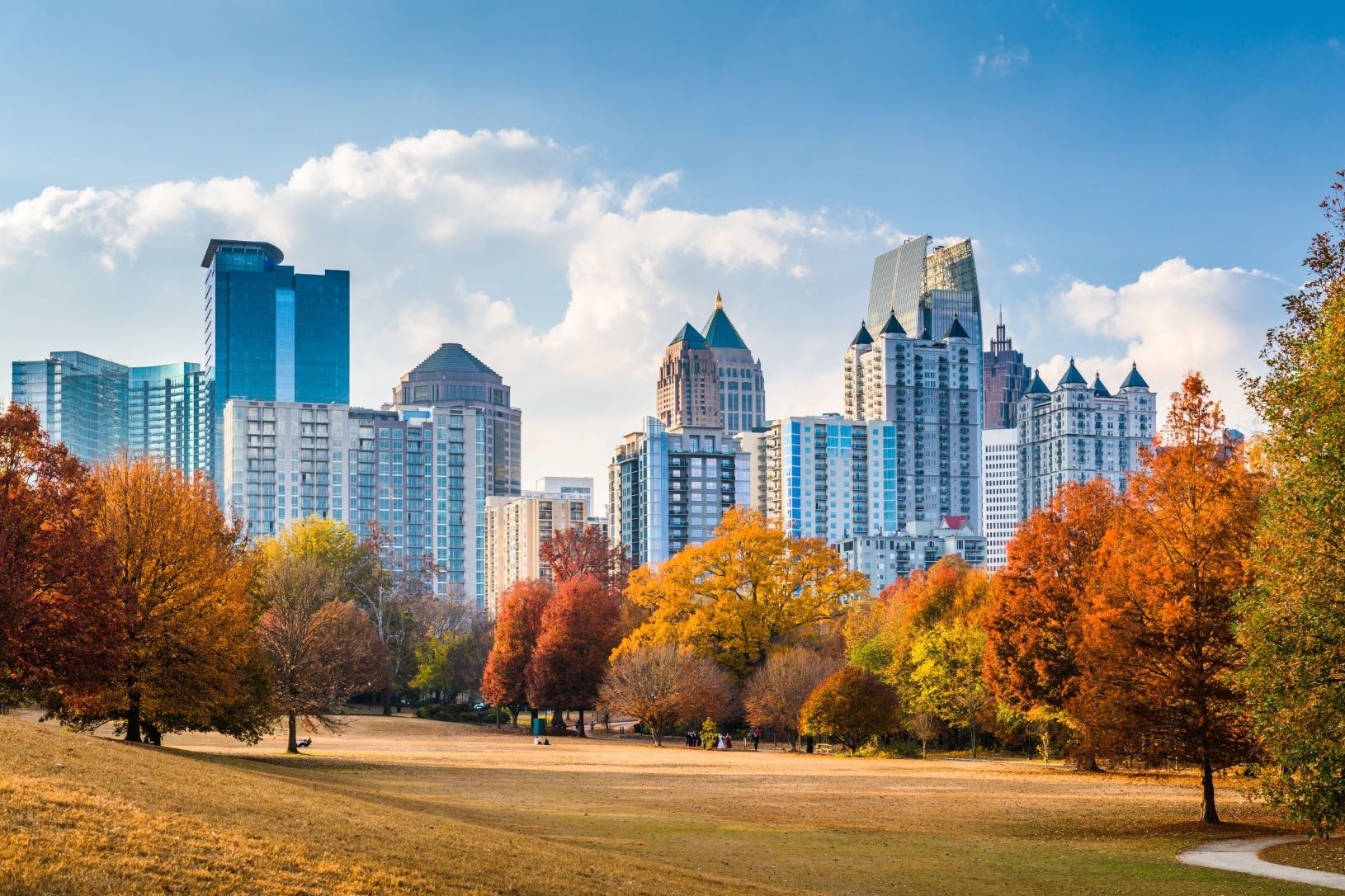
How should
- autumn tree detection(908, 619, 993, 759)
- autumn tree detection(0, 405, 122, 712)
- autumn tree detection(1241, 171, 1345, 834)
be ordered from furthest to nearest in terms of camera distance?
autumn tree detection(908, 619, 993, 759) < autumn tree detection(0, 405, 122, 712) < autumn tree detection(1241, 171, 1345, 834)

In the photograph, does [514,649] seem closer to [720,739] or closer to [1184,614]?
[720,739]

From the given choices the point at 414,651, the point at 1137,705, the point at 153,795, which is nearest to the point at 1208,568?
the point at 1137,705

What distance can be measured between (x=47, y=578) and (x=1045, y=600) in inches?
1430

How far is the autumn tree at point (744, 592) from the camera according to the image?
75938 millimetres

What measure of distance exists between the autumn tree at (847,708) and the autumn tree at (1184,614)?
31814 millimetres

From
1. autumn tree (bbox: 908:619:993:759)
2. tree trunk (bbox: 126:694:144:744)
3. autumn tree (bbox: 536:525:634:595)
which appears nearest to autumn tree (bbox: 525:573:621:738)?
autumn tree (bbox: 908:619:993:759)

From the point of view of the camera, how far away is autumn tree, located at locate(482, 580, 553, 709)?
8975cm

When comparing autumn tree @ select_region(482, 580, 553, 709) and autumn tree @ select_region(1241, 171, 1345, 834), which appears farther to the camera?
autumn tree @ select_region(482, 580, 553, 709)

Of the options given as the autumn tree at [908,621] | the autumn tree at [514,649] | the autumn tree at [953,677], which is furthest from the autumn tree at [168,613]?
the autumn tree at [514,649]

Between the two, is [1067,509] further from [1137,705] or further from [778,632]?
[778,632]

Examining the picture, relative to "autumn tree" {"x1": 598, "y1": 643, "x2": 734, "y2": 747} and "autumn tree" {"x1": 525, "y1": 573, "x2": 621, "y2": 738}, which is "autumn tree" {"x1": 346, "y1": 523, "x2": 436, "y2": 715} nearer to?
"autumn tree" {"x1": 525, "y1": 573, "x2": 621, "y2": 738}

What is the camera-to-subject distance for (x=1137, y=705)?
34750 mm

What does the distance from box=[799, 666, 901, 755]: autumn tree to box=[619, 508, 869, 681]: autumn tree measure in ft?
29.8

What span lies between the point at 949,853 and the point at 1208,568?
35.4ft
